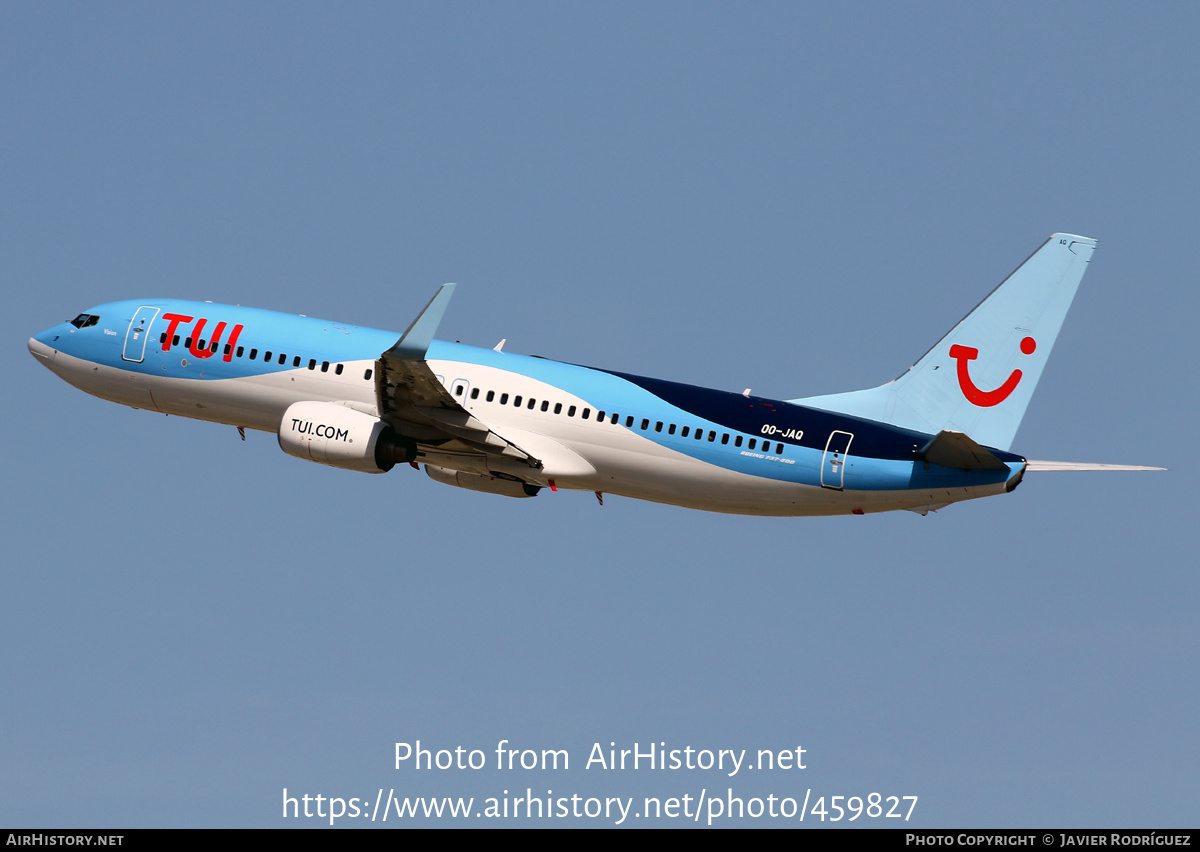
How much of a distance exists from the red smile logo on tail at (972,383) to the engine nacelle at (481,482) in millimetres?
14075

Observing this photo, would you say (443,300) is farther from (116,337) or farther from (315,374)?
(116,337)

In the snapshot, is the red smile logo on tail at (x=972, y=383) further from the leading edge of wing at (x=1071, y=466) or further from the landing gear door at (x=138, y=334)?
the landing gear door at (x=138, y=334)

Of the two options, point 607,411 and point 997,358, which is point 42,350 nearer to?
point 607,411

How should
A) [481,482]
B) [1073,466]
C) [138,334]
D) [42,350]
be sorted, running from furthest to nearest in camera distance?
[42,350] < [138,334] < [481,482] < [1073,466]

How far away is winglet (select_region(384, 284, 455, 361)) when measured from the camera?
147ft

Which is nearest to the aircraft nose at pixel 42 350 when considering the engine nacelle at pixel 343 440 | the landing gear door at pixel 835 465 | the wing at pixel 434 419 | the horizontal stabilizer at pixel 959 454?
the engine nacelle at pixel 343 440

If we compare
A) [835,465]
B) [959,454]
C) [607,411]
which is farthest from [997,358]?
[607,411]

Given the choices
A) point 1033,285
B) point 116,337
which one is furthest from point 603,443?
point 116,337

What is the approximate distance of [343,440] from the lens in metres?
48.0

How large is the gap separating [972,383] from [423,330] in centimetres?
1634

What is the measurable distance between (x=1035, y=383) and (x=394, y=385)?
19.2 m

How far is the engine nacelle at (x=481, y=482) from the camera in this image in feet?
167

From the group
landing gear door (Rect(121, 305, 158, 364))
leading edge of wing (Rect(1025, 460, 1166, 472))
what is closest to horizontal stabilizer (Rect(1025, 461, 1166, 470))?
leading edge of wing (Rect(1025, 460, 1166, 472))

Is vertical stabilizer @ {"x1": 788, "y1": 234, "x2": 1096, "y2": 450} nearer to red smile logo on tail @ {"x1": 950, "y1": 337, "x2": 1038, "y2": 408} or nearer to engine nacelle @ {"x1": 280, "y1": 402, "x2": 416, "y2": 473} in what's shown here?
red smile logo on tail @ {"x1": 950, "y1": 337, "x2": 1038, "y2": 408}
